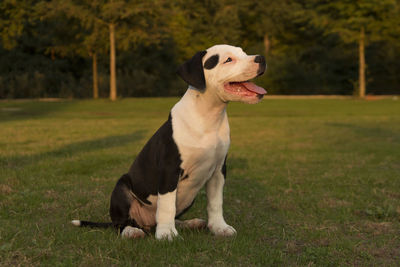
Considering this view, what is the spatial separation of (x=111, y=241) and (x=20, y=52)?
43.2m

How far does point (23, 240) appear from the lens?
167 inches

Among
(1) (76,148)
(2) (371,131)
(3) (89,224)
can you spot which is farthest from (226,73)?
(2) (371,131)

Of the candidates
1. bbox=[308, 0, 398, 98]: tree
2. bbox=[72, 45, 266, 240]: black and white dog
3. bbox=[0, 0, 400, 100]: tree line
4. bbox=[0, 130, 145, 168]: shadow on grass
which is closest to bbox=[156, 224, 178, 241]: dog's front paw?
bbox=[72, 45, 266, 240]: black and white dog

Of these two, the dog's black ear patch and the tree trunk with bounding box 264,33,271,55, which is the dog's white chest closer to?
the dog's black ear patch

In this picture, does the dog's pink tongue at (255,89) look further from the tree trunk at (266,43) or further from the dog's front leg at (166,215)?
the tree trunk at (266,43)

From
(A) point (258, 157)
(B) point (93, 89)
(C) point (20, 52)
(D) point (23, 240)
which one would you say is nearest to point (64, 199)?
(D) point (23, 240)

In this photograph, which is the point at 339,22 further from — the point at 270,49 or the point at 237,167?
the point at 237,167

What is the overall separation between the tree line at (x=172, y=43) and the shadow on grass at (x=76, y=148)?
55.0 ft

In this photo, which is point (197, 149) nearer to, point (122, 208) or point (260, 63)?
point (260, 63)

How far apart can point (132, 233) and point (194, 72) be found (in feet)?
5.12

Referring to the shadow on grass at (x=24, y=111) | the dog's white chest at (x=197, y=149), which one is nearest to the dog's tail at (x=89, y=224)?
the dog's white chest at (x=197, y=149)

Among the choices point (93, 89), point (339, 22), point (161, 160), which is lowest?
point (93, 89)

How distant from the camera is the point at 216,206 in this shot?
14.7 ft

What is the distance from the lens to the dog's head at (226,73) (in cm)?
388
